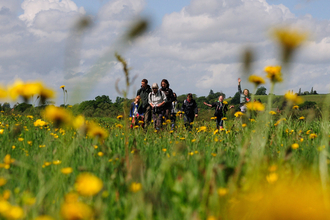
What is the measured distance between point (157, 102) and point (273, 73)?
6.38 metres

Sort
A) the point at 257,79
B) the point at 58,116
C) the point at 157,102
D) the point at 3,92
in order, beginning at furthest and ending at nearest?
the point at 157,102, the point at 257,79, the point at 3,92, the point at 58,116

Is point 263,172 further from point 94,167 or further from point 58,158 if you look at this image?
point 58,158

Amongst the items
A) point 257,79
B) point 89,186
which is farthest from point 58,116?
point 257,79

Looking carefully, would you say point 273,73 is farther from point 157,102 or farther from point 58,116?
point 157,102

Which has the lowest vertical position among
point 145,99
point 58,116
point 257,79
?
point 58,116

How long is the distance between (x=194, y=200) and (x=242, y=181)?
44 cm

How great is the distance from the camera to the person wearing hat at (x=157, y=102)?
786 centimetres

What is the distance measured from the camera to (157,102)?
7.95m

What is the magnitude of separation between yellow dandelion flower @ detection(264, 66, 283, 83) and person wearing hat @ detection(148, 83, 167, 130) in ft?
20.2

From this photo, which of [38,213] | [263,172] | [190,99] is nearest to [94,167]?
[38,213]

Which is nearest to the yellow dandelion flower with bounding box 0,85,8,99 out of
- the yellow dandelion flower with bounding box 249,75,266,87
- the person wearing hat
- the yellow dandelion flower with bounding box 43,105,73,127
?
the yellow dandelion flower with bounding box 43,105,73,127

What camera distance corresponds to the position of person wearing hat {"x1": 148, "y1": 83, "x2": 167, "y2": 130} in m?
7.86

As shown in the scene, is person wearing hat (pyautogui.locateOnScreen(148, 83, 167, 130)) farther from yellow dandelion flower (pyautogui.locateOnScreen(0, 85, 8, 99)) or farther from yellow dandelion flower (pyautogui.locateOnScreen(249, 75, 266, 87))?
yellow dandelion flower (pyautogui.locateOnScreen(0, 85, 8, 99))

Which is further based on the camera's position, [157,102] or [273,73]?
[157,102]
